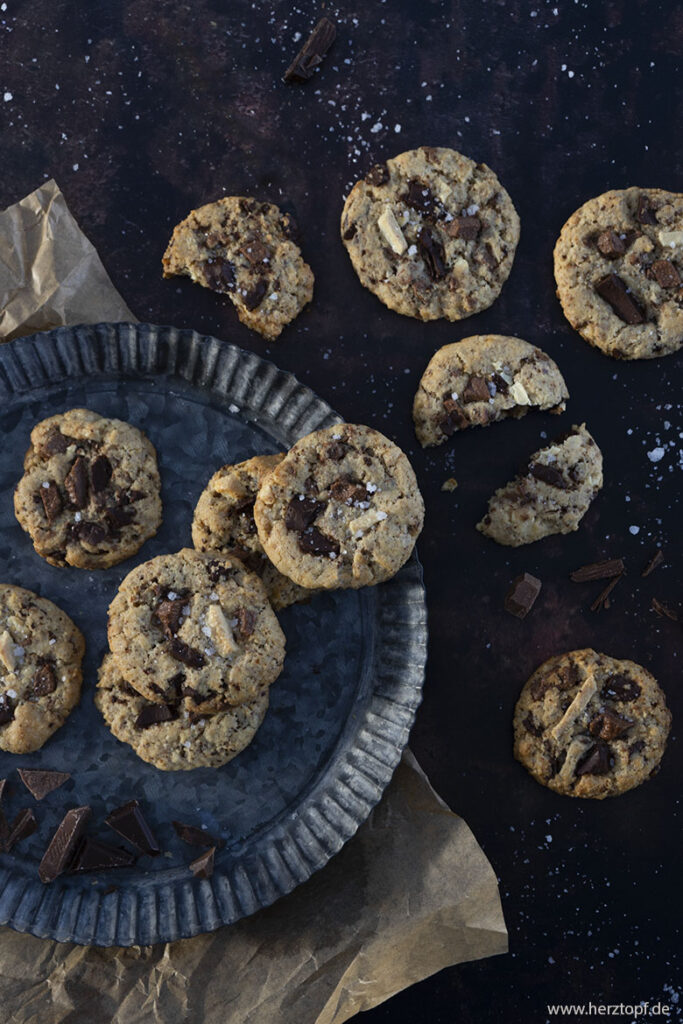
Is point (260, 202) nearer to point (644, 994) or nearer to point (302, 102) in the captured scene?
point (302, 102)

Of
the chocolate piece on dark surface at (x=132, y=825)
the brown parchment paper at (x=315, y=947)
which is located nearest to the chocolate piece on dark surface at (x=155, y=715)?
the chocolate piece on dark surface at (x=132, y=825)

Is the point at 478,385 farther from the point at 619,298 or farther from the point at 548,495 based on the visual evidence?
the point at 619,298

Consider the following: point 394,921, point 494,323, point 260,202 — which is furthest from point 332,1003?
point 260,202

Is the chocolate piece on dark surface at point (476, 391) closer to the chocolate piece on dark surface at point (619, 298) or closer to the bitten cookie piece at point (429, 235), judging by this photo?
the bitten cookie piece at point (429, 235)

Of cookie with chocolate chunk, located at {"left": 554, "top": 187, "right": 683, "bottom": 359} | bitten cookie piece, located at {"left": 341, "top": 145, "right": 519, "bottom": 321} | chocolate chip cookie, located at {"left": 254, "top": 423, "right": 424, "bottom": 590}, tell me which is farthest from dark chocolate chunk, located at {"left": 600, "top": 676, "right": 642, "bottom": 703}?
bitten cookie piece, located at {"left": 341, "top": 145, "right": 519, "bottom": 321}

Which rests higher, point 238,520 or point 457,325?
point 457,325

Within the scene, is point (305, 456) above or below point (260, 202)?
below

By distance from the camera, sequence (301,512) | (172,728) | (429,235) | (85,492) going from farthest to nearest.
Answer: (429,235) → (85,492) → (172,728) → (301,512)

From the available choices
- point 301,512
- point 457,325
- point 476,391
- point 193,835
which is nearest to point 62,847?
point 193,835
